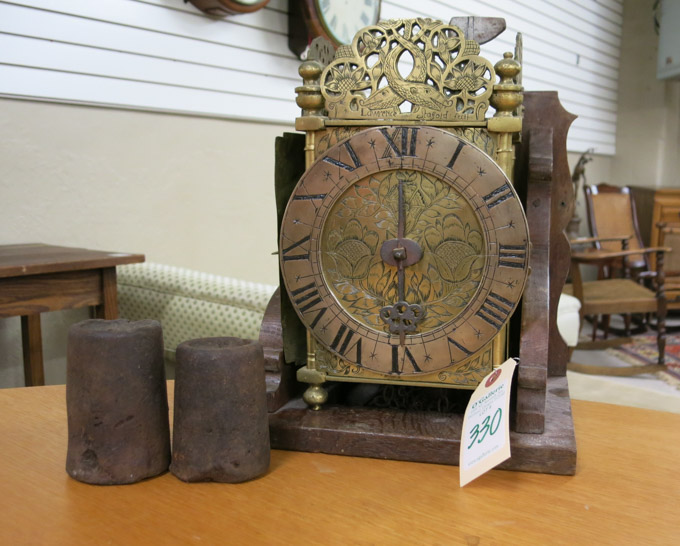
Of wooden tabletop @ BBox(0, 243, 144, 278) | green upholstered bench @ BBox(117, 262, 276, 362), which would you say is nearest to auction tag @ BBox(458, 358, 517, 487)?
green upholstered bench @ BBox(117, 262, 276, 362)

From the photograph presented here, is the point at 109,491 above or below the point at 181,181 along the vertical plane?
below

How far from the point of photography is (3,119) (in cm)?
216

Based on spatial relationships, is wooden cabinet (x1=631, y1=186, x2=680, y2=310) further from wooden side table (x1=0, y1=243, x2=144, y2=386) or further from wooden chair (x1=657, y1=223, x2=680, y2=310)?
wooden side table (x1=0, y1=243, x2=144, y2=386)

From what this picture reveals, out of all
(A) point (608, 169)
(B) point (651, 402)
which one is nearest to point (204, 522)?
(B) point (651, 402)

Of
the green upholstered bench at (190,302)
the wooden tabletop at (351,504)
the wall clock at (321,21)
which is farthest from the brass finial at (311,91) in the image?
the wall clock at (321,21)

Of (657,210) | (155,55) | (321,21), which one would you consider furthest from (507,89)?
(657,210)

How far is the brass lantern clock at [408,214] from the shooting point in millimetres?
806

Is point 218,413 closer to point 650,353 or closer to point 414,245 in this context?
point 414,245

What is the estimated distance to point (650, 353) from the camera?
4777 mm

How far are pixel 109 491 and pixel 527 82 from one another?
5.16 metres

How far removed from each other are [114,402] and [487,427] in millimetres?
409

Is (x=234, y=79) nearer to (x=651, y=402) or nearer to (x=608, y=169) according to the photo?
→ (x=651, y=402)

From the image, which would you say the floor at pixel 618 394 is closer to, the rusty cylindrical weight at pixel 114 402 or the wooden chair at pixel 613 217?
the rusty cylindrical weight at pixel 114 402

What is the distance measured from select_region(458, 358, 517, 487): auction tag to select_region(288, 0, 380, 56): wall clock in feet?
8.40
